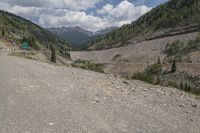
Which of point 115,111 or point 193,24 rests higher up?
point 193,24

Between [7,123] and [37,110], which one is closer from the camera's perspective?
[7,123]

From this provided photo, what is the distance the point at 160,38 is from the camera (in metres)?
123

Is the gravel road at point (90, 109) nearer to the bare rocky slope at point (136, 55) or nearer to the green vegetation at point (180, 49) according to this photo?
the bare rocky slope at point (136, 55)

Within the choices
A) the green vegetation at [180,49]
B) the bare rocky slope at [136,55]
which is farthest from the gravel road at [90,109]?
the green vegetation at [180,49]

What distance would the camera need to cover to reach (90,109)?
11547 millimetres

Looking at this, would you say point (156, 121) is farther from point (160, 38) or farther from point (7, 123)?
point (160, 38)

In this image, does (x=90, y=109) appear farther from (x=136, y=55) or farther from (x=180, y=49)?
(x=136, y=55)

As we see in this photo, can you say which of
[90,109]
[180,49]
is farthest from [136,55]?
[90,109]

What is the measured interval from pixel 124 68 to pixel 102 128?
7155 cm

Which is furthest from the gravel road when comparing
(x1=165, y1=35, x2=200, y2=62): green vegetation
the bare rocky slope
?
(x1=165, y1=35, x2=200, y2=62): green vegetation

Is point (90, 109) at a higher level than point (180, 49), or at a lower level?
lower

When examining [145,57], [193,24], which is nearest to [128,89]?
[145,57]

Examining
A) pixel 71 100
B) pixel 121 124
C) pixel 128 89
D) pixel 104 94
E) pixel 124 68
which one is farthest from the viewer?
pixel 124 68

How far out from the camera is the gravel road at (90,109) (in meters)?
9.57
